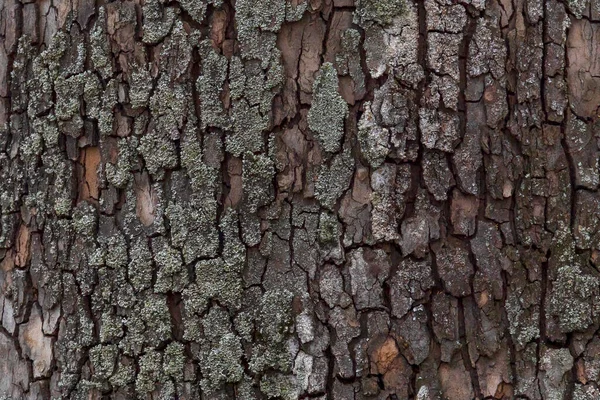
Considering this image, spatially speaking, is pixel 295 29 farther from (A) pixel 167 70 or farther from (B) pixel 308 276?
(B) pixel 308 276

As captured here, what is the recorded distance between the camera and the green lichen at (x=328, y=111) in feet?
6.19

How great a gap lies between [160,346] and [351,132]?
0.72 meters

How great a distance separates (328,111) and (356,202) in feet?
0.77

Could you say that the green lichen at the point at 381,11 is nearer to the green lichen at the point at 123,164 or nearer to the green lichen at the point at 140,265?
the green lichen at the point at 123,164

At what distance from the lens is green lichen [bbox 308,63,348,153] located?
189cm

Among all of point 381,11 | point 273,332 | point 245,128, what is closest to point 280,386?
point 273,332

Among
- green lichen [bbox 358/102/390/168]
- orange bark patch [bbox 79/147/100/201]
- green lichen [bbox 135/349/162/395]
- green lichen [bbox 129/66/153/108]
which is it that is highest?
green lichen [bbox 129/66/153/108]

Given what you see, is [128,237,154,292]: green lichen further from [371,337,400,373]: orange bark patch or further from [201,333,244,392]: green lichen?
[371,337,400,373]: orange bark patch

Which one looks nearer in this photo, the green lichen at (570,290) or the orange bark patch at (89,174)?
the green lichen at (570,290)

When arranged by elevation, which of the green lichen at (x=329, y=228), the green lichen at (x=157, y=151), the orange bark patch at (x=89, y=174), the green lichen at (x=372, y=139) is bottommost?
the green lichen at (x=329, y=228)

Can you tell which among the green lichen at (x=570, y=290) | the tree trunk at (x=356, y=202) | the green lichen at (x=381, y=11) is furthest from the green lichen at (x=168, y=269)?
the green lichen at (x=570, y=290)

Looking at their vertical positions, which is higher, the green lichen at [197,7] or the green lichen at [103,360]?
the green lichen at [197,7]

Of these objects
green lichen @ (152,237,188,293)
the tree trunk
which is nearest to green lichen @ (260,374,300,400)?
the tree trunk

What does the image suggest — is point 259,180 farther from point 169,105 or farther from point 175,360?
point 175,360
